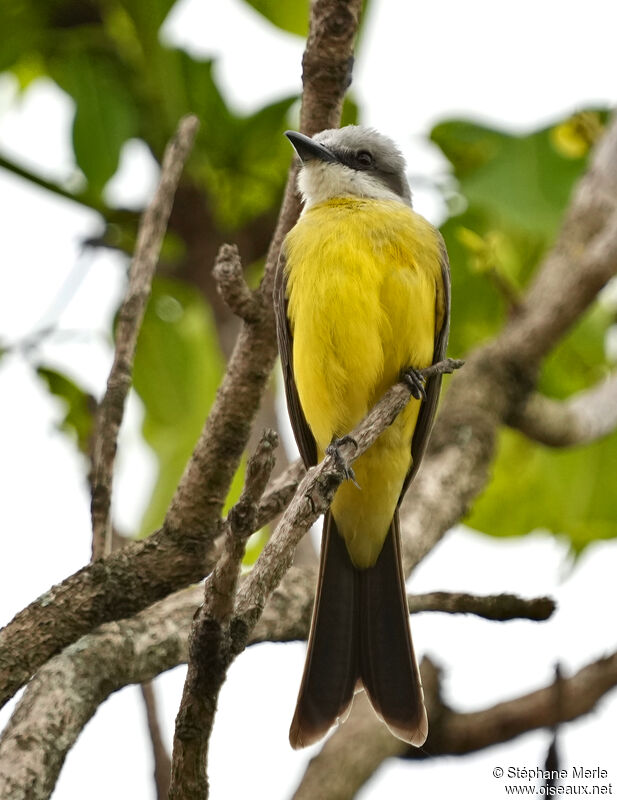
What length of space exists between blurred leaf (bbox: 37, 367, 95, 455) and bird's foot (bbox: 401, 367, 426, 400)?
3.62 feet

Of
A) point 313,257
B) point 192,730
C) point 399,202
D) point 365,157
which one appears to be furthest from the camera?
point 365,157

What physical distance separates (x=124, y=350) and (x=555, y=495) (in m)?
2.56

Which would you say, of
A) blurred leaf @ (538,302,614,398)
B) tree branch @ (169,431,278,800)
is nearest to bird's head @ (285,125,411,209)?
blurred leaf @ (538,302,614,398)

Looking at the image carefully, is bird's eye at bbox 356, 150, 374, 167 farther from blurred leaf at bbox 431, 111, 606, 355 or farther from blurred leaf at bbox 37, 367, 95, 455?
blurred leaf at bbox 37, 367, 95, 455

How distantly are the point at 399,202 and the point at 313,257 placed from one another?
2.27ft

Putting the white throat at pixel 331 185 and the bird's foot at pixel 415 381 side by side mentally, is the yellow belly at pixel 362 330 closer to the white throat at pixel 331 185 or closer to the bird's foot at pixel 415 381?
the bird's foot at pixel 415 381

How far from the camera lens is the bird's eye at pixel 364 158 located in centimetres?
478

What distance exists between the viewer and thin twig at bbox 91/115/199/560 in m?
3.05

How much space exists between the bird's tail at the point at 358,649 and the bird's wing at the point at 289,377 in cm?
28

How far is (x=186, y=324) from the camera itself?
17.6 feet

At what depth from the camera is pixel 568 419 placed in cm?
463

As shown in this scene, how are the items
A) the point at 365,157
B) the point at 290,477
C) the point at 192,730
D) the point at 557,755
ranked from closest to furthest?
the point at 192,730
the point at 557,755
the point at 290,477
the point at 365,157

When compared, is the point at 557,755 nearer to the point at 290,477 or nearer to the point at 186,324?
the point at 290,477

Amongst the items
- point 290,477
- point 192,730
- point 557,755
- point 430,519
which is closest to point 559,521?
point 430,519
